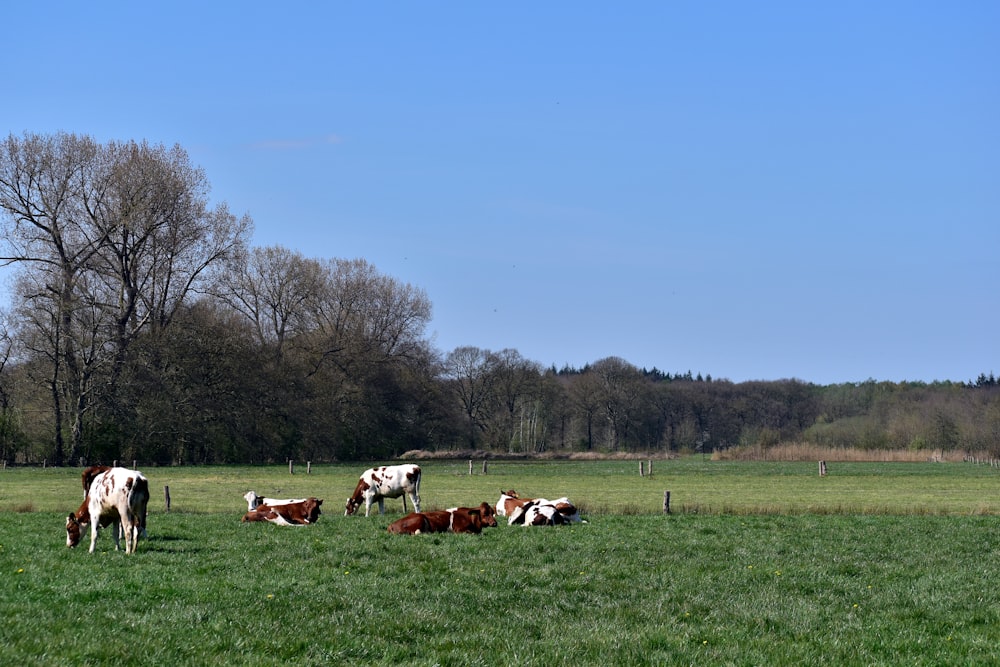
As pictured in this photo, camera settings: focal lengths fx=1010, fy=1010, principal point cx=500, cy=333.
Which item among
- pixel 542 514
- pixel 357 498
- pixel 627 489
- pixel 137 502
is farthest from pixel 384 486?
pixel 627 489

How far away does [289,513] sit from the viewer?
23.8 meters

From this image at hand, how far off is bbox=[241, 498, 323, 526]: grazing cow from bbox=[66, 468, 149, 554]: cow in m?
5.98

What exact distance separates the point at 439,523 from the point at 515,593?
7.89 m

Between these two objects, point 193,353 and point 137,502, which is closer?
point 137,502

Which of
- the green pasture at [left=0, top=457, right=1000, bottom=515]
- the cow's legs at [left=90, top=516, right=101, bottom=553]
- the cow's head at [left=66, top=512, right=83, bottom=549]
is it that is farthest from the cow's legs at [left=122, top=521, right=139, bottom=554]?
the green pasture at [left=0, top=457, right=1000, bottom=515]

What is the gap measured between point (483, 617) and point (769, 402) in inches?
5695

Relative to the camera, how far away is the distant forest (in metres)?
62.0

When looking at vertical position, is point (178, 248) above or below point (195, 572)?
above

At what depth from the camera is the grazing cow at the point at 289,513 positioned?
77.4ft

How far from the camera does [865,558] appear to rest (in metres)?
17.5

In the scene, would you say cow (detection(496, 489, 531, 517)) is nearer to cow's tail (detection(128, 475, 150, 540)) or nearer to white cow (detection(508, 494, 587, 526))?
white cow (detection(508, 494, 587, 526))

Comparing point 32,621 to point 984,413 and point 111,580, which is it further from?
point 984,413

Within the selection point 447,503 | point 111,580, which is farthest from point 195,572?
point 447,503

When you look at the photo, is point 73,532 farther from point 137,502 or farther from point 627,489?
point 627,489
